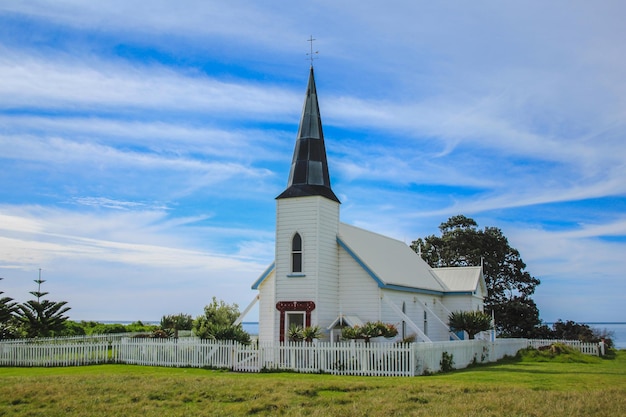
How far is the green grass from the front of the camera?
16281mm

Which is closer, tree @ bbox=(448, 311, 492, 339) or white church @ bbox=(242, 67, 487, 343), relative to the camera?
white church @ bbox=(242, 67, 487, 343)

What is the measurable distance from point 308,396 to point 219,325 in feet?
41.7

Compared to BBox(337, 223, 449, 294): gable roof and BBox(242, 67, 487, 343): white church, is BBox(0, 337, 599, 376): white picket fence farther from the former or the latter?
BBox(337, 223, 449, 294): gable roof

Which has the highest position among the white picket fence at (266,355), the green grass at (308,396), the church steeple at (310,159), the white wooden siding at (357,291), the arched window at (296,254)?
the church steeple at (310,159)

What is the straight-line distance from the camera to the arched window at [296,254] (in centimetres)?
3064

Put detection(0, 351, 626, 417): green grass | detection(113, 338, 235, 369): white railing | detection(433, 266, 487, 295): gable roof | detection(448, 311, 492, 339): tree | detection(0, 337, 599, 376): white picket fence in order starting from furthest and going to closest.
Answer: detection(433, 266, 487, 295): gable roof
detection(448, 311, 492, 339): tree
detection(113, 338, 235, 369): white railing
detection(0, 337, 599, 376): white picket fence
detection(0, 351, 626, 417): green grass

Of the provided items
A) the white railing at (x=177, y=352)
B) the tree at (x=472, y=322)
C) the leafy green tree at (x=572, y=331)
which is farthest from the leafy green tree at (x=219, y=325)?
the leafy green tree at (x=572, y=331)

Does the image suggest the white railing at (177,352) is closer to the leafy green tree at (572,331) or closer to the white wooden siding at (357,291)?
the white wooden siding at (357,291)

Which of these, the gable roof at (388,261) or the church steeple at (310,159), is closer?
the church steeple at (310,159)

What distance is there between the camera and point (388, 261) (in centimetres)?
3666

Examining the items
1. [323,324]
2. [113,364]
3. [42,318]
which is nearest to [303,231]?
[323,324]

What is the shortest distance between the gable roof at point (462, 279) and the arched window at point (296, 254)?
643 inches

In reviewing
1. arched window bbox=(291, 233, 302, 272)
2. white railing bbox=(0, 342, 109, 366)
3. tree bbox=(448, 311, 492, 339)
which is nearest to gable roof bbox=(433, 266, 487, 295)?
tree bbox=(448, 311, 492, 339)

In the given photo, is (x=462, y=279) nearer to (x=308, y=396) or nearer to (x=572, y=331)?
(x=572, y=331)
